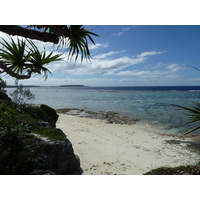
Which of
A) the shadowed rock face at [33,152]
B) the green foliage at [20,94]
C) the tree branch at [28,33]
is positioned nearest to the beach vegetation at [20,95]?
the green foliage at [20,94]

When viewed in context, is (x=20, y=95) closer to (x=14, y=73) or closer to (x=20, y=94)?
(x=20, y=94)

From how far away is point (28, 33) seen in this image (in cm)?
282

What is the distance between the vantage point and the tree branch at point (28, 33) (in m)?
2.67

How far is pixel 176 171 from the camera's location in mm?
2312

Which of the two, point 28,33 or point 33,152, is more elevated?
point 28,33

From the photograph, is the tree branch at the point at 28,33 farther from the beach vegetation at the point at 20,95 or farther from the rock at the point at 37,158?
the beach vegetation at the point at 20,95

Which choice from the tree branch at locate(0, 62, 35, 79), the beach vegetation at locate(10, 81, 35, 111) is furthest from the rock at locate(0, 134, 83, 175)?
the beach vegetation at locate(10, 81, 35, 111)

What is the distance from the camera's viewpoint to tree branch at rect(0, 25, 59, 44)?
267 cm

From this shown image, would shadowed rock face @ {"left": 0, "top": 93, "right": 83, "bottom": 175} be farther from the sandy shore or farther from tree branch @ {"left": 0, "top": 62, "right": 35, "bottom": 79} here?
tree branch @ {"left": 0, "top": 62, "right": 35, "bottom": 79}

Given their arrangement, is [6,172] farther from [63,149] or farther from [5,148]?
[63,149]

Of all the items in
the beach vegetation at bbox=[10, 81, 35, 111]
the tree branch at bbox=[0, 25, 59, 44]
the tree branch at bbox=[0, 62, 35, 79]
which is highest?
the tree branch at bbox=[0, 25, 59, 44]

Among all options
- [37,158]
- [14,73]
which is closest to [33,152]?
[37,158]

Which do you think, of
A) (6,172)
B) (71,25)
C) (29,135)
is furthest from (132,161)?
(71,25)

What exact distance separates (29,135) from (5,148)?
64 cm
